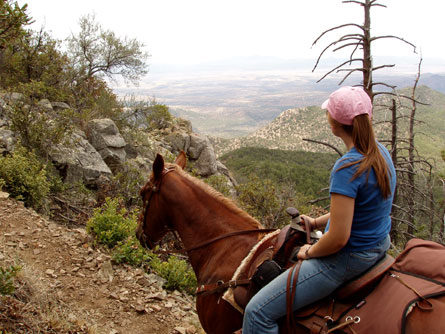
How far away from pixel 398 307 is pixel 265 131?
7412 cm

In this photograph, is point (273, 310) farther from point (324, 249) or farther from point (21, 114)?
point (21, 114)

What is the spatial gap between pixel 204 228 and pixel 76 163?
23.7 ft

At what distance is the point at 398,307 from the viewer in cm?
213

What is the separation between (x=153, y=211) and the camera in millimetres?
Result: 3652

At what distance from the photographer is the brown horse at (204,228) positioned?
3076 mm

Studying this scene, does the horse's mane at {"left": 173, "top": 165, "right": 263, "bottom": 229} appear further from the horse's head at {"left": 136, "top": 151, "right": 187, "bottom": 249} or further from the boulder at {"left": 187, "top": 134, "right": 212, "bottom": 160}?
the boulder at {"left": 187, "top": 134, "right": 212, "bottom": 160}

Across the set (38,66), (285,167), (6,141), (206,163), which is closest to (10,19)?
(6,141)

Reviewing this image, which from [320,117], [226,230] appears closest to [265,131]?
[320,117]

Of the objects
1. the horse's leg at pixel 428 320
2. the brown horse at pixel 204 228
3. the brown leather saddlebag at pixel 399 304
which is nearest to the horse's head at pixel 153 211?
the brown horse at pixel 204 228

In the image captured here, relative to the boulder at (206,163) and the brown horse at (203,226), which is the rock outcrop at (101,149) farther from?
the brown horse at (203,226)

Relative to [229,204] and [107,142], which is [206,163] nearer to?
[107,142]

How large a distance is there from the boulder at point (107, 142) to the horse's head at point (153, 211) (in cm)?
900

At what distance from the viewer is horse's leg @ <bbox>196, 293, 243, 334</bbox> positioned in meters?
2.95

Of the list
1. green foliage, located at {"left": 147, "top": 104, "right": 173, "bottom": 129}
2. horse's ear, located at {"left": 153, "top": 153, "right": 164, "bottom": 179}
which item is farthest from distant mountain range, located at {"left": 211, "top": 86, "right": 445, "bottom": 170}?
horse's ear, located at {"left": 153, "top": 153, "right": 164, "bottom": 179}
